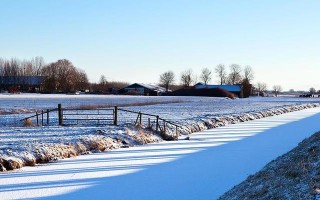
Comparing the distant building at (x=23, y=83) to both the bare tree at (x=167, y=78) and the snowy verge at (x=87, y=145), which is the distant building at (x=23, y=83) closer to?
the bare tree at (x=167, y=78)

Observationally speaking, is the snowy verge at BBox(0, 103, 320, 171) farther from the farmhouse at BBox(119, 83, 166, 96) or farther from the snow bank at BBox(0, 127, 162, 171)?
the farmhouse at BBox(119, 83, 166, 96)

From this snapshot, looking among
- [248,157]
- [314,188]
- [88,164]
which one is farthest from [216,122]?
[314,188]

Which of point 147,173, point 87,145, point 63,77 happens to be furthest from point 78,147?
point 63,77

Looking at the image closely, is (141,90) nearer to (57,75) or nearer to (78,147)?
(57,75)

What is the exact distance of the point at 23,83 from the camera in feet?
504

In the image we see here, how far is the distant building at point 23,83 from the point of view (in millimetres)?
149525

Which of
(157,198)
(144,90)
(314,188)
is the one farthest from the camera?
(144,90)

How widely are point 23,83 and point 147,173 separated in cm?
14854

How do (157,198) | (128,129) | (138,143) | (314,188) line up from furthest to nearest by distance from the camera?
1. (128,129)
2. (138,143)
3. (157,198)
4. (314,188)

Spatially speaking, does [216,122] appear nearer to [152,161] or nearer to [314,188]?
[152,161]

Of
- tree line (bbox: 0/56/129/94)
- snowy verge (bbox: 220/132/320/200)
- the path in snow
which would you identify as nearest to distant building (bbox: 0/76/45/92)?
tree line (bbox: 0/56/129/94)

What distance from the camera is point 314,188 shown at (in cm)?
671

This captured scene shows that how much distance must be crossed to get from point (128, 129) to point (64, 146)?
603cm

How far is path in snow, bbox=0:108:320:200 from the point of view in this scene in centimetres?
1111
